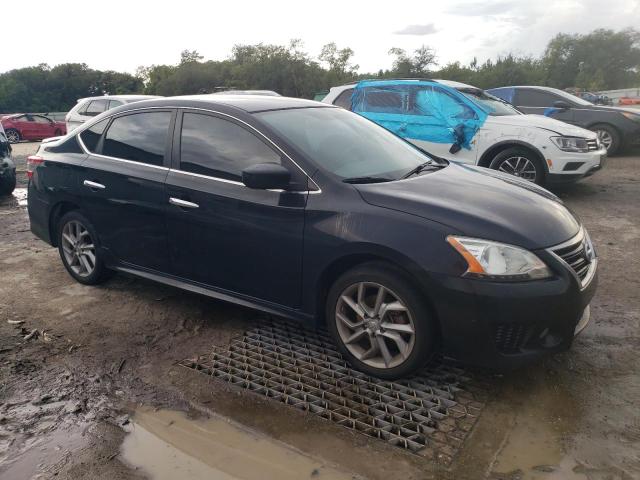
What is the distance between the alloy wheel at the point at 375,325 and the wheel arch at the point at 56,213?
2807mm

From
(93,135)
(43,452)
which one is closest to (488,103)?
(93,135)

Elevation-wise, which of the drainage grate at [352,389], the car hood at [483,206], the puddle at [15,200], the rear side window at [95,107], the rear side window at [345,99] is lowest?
the puddle at [15,200]

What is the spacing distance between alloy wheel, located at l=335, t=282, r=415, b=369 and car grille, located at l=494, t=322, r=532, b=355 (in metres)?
0.46

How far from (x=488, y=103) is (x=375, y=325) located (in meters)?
6.34

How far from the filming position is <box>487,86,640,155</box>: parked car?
1158 cm

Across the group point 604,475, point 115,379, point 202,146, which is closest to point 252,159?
point 202,146

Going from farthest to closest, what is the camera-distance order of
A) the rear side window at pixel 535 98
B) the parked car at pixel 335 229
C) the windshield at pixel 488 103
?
the rear side window at pixel 535 98
the windshield at pixel 488 103
the parked car at pixel 335 229

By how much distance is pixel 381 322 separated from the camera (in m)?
3.20

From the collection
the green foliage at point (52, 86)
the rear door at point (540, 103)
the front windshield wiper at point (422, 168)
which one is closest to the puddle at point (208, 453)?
the front windshield wiper at point (422, 168)

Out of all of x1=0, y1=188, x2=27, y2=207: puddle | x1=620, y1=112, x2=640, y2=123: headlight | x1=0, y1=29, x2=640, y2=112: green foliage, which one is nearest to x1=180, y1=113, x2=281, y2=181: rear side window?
x1=0, y1=188, x2=27, y2=207: puddle

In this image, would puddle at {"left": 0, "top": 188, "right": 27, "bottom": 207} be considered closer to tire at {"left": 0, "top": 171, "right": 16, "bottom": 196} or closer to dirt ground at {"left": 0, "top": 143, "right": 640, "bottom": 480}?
tire at {"left": 0, "top": 171, "right": 16, "bottom": 196}

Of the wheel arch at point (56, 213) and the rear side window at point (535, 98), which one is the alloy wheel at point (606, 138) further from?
the wheel arch at point (56, 213)

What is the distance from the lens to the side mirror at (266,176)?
336 centimetres

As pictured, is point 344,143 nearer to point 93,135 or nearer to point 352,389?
point 352,389
